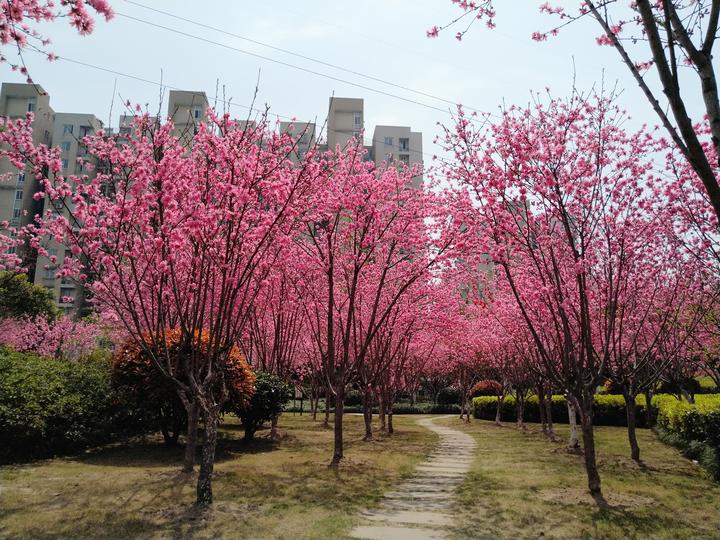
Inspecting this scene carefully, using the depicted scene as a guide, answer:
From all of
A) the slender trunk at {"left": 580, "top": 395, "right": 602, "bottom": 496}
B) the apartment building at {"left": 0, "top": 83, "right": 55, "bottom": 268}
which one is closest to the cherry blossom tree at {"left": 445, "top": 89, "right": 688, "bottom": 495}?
the slender trunk at {"left": 580, "top": 395, "right": 602, "bottom": 496}

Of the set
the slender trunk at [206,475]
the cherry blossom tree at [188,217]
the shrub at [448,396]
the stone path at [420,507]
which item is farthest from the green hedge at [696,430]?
the shrub at [448,396]

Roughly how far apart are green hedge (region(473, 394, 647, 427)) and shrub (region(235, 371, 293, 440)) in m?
13.9

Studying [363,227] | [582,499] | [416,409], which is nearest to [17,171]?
[416,409]

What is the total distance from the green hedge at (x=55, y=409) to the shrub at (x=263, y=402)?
94.1 inches

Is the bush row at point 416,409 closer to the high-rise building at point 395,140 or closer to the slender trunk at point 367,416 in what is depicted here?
the slender trunk at point 367,416

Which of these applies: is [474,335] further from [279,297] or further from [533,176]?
[533,176]

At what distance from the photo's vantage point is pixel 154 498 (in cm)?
684

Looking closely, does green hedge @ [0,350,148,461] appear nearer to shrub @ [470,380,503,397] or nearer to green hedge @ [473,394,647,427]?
green hedge @ [473,394,647,427]

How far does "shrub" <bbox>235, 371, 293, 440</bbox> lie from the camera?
40.0ft

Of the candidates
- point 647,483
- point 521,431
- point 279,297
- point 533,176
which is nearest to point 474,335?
point 521,431

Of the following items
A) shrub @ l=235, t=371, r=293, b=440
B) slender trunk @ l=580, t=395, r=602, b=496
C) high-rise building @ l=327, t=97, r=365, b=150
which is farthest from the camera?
high-rise building @ l=327, t=97, r=365, b=150

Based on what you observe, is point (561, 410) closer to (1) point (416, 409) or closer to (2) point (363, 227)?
(1) point (416, 409)

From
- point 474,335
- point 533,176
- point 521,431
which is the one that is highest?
point 533,176

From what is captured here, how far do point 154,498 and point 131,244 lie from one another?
3.73 m
